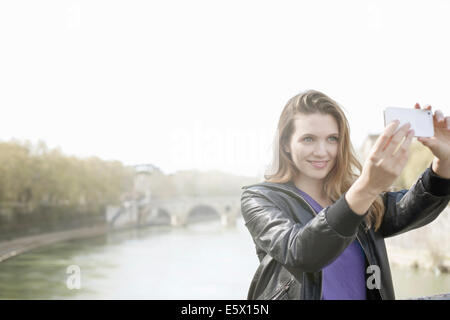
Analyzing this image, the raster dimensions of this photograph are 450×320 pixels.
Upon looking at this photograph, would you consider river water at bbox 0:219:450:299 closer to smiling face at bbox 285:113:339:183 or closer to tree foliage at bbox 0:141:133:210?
tree foliage at bbox 0:141:133:210

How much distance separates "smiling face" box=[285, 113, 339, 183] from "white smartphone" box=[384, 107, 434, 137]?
0.34ft

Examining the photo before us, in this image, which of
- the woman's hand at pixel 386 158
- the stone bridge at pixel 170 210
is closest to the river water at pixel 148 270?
the stone bridge at pixel 170 210

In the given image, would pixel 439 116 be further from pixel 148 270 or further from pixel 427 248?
pixel 148 270

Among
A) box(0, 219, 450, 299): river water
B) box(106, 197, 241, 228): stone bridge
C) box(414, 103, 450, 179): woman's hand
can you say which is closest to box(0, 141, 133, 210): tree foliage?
box(106, 197, 241, 228): stone bridge

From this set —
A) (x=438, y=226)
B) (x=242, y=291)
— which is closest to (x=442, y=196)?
(x=438, y=226)

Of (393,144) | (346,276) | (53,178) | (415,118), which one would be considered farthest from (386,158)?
(53,178)

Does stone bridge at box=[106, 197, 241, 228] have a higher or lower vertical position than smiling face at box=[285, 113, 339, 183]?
lower

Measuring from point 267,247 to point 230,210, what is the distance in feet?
53.3

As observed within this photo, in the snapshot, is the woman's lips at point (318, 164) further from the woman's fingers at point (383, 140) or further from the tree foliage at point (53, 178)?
the tree foliage at point (53, 178)

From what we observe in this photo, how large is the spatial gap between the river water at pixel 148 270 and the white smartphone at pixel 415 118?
7.10 metres

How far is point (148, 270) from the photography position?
41.1 ft

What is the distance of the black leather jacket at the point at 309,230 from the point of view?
0.43 m

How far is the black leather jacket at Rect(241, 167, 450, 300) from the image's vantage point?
0.43 m
